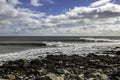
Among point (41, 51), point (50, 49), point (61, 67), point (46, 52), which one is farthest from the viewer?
point (50, 49)

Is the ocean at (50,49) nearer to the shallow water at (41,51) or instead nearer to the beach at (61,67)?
the shallow water at (41,51)

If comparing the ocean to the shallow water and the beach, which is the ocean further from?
the beach

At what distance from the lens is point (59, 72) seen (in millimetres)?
14586

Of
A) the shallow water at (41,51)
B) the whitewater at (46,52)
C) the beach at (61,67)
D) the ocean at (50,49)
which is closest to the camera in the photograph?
the beach at (61,67)

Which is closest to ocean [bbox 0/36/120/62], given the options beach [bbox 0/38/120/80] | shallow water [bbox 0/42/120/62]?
shallow water [bbox 0/42/120/62]

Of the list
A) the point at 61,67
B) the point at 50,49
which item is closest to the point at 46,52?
the point at 50,49

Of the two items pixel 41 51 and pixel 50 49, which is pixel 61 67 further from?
pixel 50 49

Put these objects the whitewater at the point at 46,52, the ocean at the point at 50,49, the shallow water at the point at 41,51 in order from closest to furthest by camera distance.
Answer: the whitewater at the point at 46,52
the shallow water at the point at 41,51
the ocean at the point at 50,49

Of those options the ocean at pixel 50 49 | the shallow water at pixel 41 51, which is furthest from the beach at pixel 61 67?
the ocean at pixel 50 49

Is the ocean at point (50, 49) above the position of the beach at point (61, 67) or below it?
below

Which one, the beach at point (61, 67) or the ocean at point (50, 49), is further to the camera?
the ocean at point (50, 49)

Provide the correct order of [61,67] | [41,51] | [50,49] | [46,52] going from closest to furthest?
[61,67] < [46,52] < [41,51] < [50,49]

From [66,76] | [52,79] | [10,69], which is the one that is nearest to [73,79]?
[66,76]

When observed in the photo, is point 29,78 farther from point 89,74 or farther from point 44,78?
point 89,74
